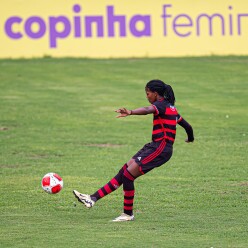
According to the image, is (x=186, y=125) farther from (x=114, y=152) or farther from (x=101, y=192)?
(x=114, y=152)

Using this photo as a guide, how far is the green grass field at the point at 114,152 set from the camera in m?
10.1

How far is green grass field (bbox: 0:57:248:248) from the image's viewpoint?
33.3ft

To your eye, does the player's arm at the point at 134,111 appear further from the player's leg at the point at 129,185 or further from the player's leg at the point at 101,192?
the player's leg at the point at 101,192

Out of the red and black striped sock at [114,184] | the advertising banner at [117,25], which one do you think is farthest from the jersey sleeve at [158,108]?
the advertising banner at [117,25]

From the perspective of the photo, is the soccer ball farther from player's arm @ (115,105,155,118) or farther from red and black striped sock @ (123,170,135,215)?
player's arm @ (115,105,155,118)

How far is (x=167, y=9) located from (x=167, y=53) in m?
1.65

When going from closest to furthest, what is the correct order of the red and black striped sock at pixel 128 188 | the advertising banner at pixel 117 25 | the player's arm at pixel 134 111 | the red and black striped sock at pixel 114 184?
the player's arm at pixel 134 111 → the red and black striped sock at pixel 128 188 → the red and black striped sock at pixel 114 184 → the advertising banner at pixel 117 25

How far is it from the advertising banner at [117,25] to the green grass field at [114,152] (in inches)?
25.7

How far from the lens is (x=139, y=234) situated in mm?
9797

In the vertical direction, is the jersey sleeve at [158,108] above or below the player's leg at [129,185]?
above

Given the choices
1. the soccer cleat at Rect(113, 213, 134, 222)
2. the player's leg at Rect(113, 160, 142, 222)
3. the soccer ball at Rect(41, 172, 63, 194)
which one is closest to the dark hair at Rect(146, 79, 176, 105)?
the player's leg at Rect(113, 160, 142, 222)

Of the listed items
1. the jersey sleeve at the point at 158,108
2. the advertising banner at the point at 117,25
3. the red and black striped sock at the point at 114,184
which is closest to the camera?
the jersey sleeve at the point at 158,108

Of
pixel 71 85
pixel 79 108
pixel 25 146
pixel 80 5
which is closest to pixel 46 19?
pixel 80 5

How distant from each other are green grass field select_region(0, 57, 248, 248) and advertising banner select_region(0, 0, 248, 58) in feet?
2.15
